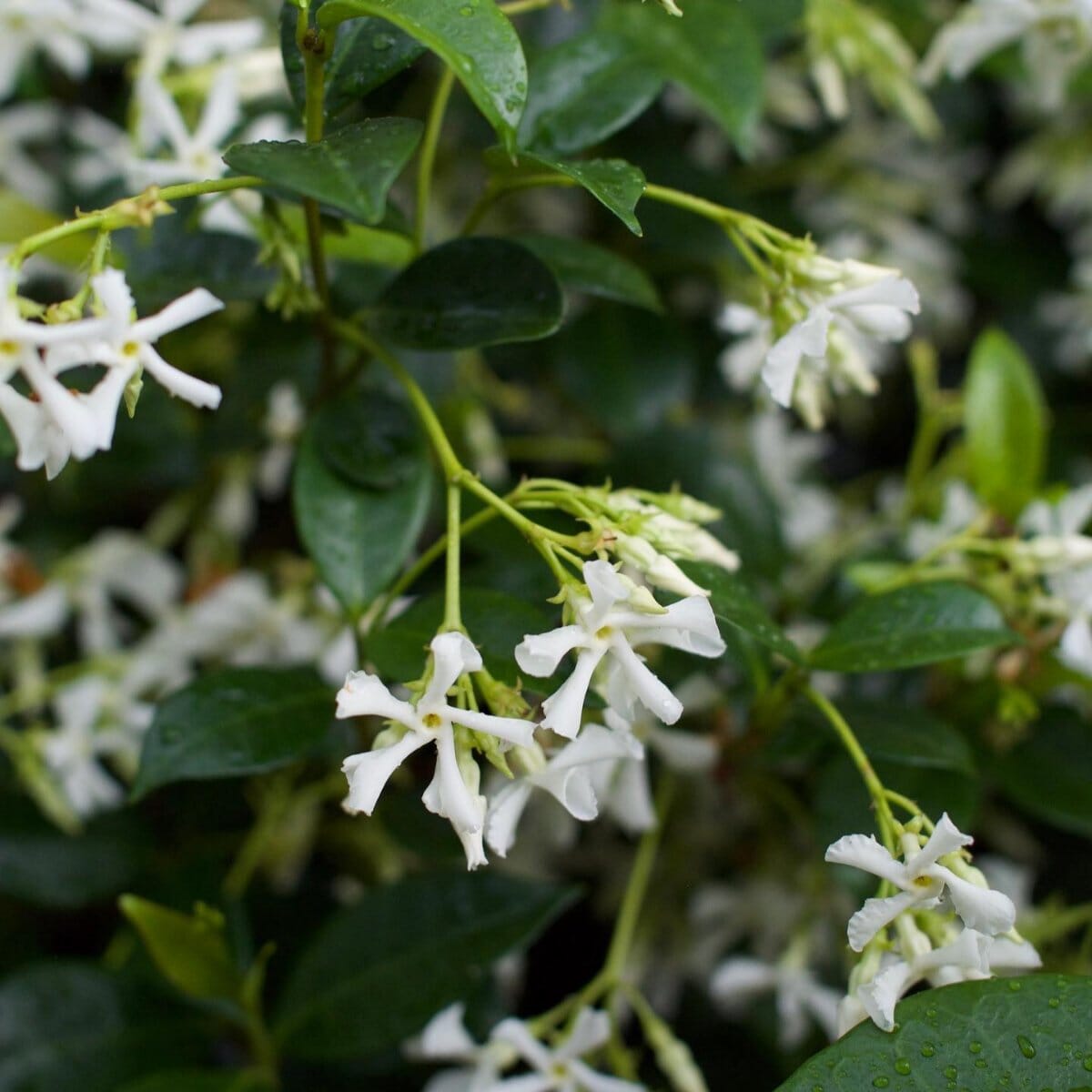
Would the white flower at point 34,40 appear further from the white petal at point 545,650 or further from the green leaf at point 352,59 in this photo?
the white petal at point 545,650

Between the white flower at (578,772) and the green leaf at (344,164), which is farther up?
the green leaf at (344,164)

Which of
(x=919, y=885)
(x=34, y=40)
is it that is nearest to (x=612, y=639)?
(x=919, y=885)

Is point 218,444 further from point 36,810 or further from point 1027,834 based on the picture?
point 1027,834

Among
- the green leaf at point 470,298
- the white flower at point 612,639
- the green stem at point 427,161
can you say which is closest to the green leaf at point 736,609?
the white flower at point 612,639

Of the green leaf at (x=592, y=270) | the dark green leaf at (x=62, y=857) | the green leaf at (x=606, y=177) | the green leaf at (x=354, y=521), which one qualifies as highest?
the green leaf at (x=606, y=177)

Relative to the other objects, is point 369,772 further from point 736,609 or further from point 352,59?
point 352,59

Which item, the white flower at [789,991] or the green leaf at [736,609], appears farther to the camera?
the white flower at [789,991]
